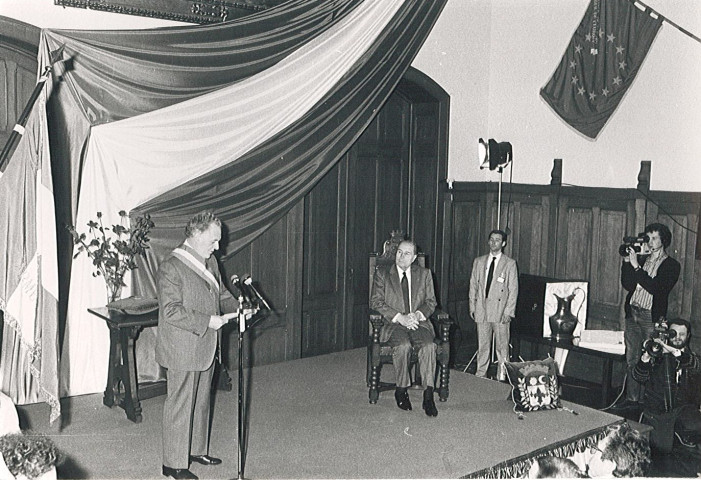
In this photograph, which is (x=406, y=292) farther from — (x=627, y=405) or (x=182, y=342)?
(x=182, y=342)

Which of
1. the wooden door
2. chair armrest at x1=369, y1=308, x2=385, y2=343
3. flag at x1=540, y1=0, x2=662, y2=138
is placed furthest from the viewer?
the wooden door

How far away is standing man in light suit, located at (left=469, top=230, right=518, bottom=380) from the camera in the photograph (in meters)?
6.44

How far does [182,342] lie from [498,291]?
11.0ft

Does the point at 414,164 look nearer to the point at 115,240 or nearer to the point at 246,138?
the point at 246,138

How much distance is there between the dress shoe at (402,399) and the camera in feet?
17.5

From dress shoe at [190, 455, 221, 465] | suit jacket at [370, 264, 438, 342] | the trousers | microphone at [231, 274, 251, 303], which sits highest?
microphone at [231, 274, 251, 303]

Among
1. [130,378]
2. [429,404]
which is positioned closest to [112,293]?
[130,378]

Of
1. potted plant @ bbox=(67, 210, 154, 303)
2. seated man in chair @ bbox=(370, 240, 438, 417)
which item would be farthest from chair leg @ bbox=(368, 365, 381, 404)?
potted plant @ bbox=(67, 210, 154, 303)

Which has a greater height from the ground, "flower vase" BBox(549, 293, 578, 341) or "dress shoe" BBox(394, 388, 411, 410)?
"flower vase" BBox(549, 293, 578, 341)

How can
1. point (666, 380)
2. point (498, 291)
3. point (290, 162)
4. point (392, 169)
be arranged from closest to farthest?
point (666, 380) < point (290, 162) < point (498, 291) < point (392, 169)

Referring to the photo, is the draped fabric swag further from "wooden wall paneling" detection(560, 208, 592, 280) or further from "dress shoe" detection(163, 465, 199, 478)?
"wooden wall paneling" detection(560, 208, 592, 280)

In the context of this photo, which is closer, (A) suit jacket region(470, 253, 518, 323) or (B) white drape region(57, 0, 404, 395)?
(B) white drape region(57, 0, 404, 395)

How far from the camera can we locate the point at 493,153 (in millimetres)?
7234

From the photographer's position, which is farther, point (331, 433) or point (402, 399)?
point (402, 399)
